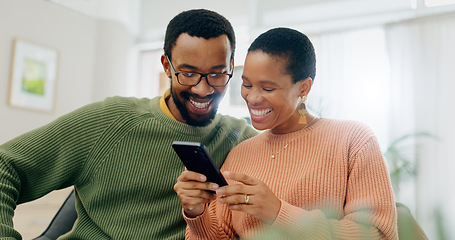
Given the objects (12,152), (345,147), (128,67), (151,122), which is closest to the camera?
(345,147)

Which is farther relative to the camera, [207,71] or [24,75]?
[24,75]

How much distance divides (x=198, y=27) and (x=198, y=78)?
0.18 meters

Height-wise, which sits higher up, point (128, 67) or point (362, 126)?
point (128, 67)

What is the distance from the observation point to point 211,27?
144 centimetres

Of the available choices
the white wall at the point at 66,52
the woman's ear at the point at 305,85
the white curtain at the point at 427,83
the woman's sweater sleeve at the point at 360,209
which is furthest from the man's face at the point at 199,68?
the white wall at the point at 66,52

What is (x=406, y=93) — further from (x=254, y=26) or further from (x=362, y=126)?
(x=362, y=126)

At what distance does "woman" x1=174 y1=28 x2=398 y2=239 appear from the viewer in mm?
1010

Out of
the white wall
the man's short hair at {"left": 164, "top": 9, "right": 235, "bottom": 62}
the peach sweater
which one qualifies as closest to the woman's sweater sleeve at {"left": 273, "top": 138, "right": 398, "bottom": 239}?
the peach sweater

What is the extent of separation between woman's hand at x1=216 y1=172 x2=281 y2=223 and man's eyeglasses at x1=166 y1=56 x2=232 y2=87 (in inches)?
20.2

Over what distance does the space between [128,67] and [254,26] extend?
2.03m

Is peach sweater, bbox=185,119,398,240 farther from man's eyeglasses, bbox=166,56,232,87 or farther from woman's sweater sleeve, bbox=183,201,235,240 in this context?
man's eyeglasses, bbox=166,56,232,87

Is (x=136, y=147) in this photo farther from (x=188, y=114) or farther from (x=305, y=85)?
(x=305, y=85)

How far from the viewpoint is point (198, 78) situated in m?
1.43

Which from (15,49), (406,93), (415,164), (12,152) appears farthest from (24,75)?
(415,164)
